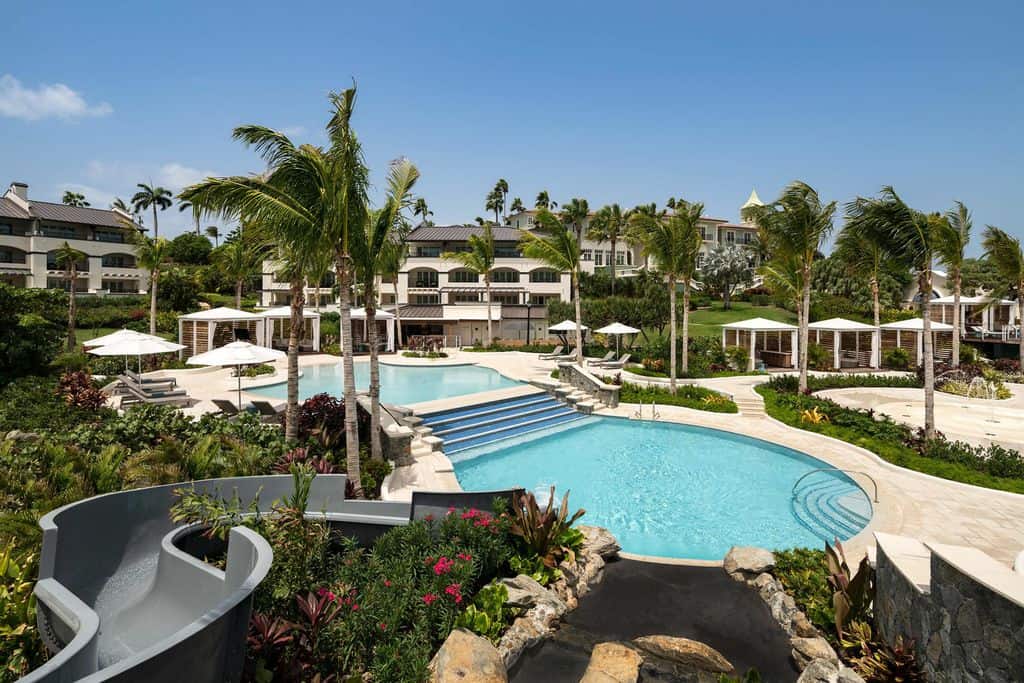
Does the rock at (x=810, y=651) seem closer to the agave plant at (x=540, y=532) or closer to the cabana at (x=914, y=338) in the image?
the agave plant at (x=540, y=532)

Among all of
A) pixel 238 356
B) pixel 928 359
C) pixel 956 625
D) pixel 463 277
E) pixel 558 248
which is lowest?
pixel 956 625

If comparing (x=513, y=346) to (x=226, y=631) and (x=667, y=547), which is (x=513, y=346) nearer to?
(x=667, y=547)

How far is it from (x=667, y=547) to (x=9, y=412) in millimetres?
15396

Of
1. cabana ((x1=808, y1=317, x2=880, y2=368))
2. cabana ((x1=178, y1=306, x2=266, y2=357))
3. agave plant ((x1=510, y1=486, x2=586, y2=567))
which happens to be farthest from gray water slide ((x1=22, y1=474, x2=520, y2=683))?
cabana ((x1=808, y1=317, x2=880, y2=368))

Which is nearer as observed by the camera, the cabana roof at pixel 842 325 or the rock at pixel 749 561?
the rock at pixel 749 561

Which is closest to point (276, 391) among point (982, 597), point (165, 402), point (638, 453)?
point (165, 402)

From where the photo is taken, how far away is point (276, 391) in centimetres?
2339

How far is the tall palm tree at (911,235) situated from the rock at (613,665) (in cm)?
1224

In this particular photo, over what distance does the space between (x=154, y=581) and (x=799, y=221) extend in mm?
20858

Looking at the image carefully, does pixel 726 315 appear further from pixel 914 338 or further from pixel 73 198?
pixel 73 198

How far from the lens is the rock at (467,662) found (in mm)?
5207

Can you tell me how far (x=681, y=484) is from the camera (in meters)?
13.0

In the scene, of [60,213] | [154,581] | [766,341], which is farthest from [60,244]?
[766,341]

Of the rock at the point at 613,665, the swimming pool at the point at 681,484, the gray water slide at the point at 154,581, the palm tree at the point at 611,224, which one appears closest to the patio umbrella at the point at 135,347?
the swimming pool at the point at 681,484
